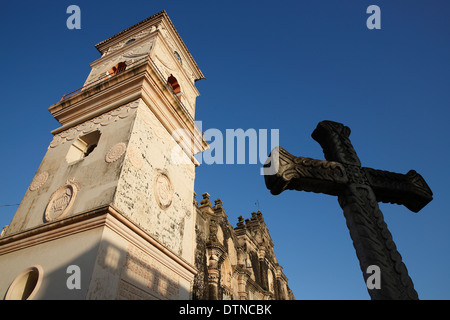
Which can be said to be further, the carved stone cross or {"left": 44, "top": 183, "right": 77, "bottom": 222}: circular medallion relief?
{"left": 44, "top": 183, "right": 77, "bottom": 222}: circular medallion relief

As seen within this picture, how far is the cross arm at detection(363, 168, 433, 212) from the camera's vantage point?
3.56 m

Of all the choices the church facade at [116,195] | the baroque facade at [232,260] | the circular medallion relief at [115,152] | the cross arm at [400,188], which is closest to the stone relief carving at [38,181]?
the church facade at [116,195]

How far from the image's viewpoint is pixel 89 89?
9.45m

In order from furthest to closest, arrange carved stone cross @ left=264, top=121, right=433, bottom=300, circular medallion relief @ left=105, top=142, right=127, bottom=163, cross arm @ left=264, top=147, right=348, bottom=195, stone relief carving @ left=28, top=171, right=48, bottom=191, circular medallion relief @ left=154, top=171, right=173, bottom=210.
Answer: stone relief carving @ left=28, top=171, right=48, bottom=191 < circular medallion relief @ left=154, top=171, right=173, bottom=210 < circular medallion relief @ left=105, top=142, right=127, bottom=163 < cross arm @ left=264, top=147, right=348, bottom=195 < carved stone cross @ left=264, top=121, right=433, bottom=300

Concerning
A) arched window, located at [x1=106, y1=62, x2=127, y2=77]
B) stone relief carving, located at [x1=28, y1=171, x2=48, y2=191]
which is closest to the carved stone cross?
stone relief carving, located at [x1=28, y1=171, x2=48, y2=191]

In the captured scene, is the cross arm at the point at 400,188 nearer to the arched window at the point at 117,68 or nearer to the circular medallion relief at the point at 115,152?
the circular medallion relief at the point at 115,152

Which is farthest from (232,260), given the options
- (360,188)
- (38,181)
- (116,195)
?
(360,188)

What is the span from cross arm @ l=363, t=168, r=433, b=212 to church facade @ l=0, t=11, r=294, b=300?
4836 millimetres

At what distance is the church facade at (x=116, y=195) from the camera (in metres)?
5.91

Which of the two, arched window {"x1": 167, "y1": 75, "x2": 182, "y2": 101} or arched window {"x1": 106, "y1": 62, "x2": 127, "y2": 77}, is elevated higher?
arched window {"x1": 106, "y1": 62, "x2": 127, "y2": 77}

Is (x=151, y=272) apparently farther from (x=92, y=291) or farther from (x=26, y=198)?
(x=26, y=198)

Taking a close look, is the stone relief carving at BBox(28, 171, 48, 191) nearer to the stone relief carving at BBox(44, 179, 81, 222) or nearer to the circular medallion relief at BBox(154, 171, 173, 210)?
the stone relief carving at BBox(44, 179, 81, 222)

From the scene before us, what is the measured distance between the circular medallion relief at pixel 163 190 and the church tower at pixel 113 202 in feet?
0.10
